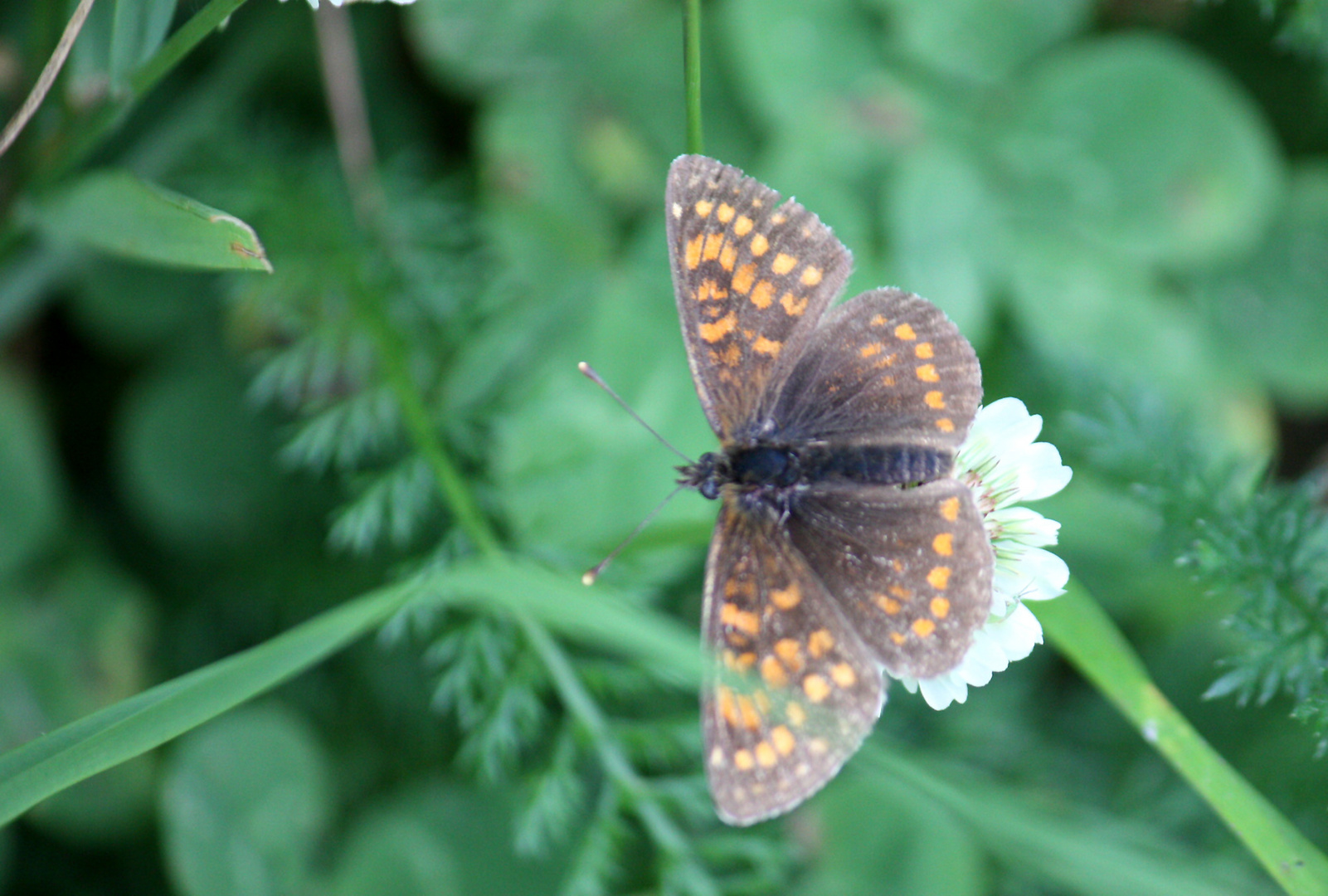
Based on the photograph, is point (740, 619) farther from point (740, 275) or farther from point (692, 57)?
point (692, 57)

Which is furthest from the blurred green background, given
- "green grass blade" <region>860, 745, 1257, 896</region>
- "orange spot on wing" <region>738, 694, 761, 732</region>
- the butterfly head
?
"orange spot on wing" <region>738, 694, 761, 732</region>

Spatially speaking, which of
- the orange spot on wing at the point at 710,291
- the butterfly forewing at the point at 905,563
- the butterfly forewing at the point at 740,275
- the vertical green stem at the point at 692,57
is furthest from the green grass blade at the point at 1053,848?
the vertical green stem at the point at 692,57

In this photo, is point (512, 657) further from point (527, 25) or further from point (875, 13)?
point (875, 13)

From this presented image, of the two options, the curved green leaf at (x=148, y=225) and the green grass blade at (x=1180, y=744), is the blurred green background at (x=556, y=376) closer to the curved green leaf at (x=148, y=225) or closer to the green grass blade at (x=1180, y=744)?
the curved green leaf at (x=148, y=225)

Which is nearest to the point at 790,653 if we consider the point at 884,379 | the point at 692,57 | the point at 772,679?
the point at 772,679

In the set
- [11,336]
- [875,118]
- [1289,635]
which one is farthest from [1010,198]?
[11,336]
